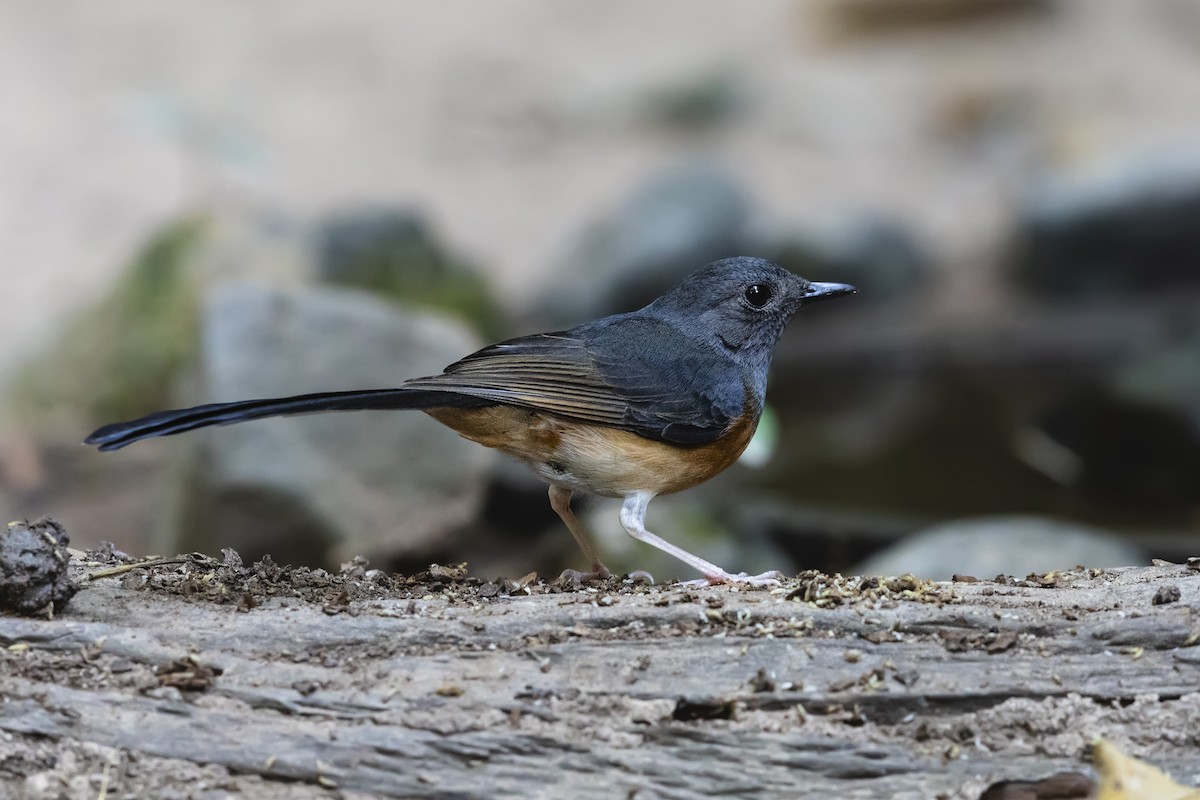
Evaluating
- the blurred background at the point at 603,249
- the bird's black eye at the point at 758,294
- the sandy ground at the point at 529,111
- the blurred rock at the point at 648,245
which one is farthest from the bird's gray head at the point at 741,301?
the sandy ground at the point at 529,111

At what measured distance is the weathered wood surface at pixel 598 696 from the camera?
321 centimetres

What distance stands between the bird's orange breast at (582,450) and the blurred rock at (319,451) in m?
2.99

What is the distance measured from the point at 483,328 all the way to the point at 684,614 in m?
8.28

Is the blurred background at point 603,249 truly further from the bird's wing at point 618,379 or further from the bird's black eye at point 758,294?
the bird's wing at point 618,379

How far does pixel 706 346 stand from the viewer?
5.18 m

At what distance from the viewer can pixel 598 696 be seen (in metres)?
3.36

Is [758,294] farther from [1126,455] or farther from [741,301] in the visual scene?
[1126,455]

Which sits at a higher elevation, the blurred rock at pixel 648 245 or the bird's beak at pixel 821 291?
the blurred rock at pixel 648 245

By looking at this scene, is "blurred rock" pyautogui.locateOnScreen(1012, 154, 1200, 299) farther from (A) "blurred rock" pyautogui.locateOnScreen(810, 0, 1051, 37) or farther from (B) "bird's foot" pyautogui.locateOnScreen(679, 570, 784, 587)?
(B) "bird's foot" pyautogui.locateOnScreen(679, 570, 784, 587)

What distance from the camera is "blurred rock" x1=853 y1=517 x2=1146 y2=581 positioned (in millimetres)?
6734

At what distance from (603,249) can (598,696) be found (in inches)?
428

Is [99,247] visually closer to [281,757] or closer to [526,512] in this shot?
[526,512]

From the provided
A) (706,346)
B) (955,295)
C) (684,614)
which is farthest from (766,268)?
(955,295)


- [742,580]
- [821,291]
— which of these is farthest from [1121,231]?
[742,580]
